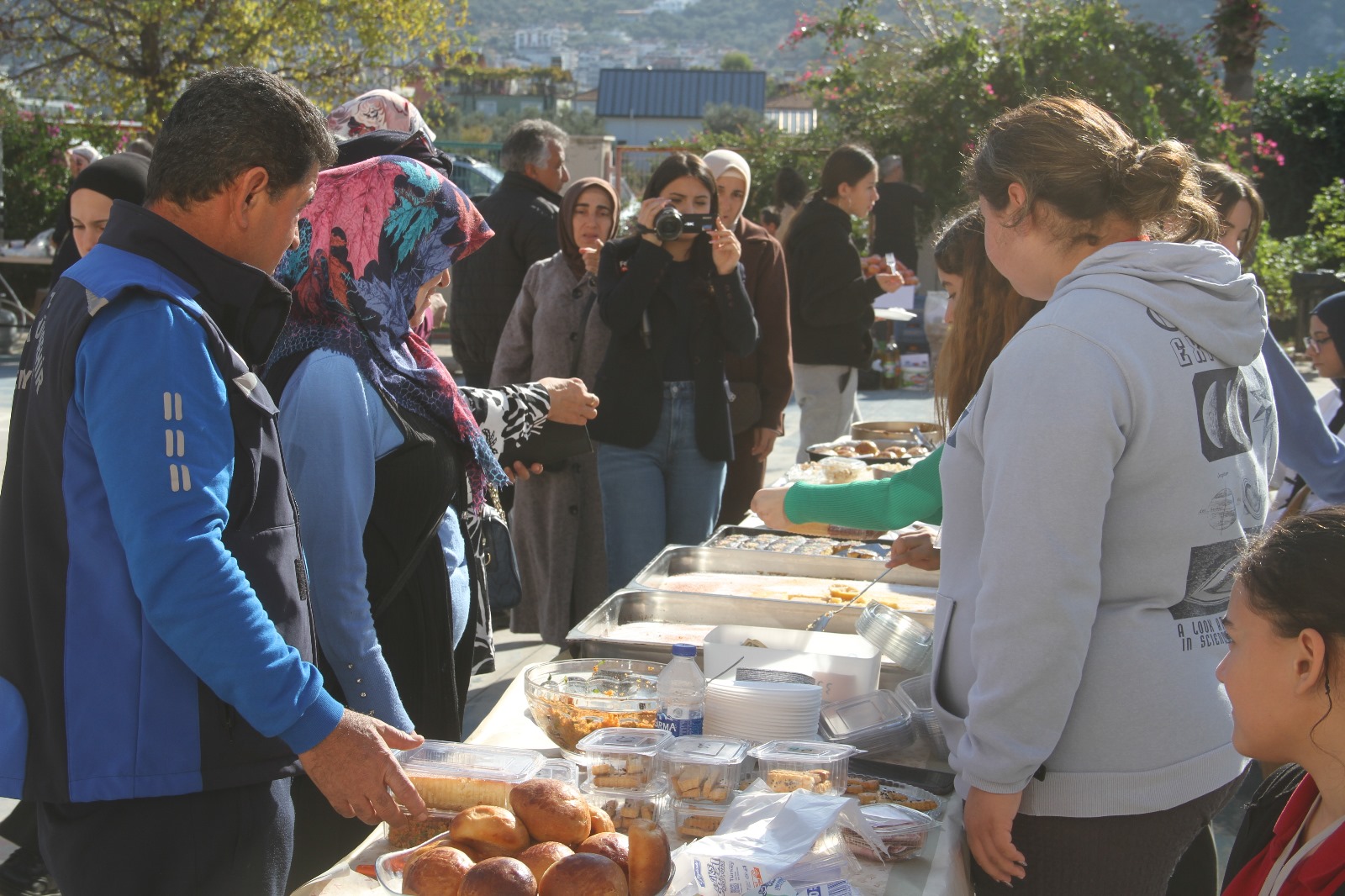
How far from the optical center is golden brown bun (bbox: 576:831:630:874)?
1448 mm

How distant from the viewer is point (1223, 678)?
1.43 m

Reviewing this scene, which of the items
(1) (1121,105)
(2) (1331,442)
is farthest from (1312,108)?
(2) (1331,442)

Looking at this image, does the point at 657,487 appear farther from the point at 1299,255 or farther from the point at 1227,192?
the point at 1299,255

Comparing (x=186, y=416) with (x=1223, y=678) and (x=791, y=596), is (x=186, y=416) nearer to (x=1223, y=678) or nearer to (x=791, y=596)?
(x=1223, y=678)

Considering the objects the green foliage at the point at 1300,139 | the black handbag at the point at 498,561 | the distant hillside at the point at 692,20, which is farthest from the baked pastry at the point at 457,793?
the distant hillside at the point at 692,20

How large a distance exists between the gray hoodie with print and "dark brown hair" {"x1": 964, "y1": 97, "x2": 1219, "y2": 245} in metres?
0.08

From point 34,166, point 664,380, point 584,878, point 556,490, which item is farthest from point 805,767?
point 34,166

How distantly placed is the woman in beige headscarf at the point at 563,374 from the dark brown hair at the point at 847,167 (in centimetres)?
160

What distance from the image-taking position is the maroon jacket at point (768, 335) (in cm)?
481

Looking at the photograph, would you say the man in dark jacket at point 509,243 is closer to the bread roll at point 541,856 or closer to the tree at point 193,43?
the bread roll at point 541,856

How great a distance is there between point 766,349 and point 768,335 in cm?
6

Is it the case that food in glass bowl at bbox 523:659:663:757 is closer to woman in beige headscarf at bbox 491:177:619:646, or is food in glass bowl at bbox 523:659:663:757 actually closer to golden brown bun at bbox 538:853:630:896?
golden brown bun at bbox 538:853:630:896

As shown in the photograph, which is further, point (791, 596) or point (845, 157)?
point (845, 157)

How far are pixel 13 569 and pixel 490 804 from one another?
0.70 metres
